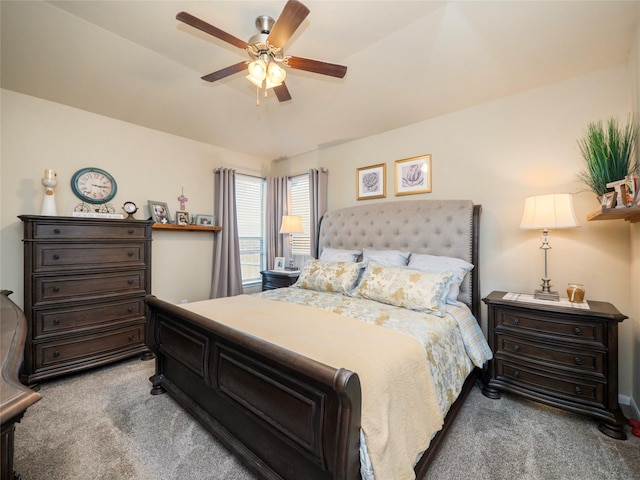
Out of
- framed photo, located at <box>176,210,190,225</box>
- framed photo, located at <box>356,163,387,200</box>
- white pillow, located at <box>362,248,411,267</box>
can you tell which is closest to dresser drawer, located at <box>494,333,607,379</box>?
white pillow, located at <box>362,248,411,267</box>

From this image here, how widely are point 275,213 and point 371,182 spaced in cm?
176

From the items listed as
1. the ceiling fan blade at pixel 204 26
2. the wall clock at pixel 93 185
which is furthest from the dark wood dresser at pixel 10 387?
the wall clock at pixel 93 185

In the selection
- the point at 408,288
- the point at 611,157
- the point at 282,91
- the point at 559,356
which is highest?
the point at 282,91

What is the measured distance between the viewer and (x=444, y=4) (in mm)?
2027

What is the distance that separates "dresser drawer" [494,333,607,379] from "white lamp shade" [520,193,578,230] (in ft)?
2.97

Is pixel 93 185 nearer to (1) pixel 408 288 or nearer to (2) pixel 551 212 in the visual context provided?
(1) pixel 408 288

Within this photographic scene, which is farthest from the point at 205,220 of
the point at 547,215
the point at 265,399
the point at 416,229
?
the point at 547,215

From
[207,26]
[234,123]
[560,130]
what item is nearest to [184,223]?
[234,123]

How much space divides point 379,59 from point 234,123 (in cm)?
212

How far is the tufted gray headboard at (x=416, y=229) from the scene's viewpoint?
2717 millimetres

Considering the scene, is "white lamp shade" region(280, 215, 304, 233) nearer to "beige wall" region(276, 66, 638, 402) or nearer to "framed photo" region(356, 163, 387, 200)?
"framed photo" region(356, 163, 387, 200)

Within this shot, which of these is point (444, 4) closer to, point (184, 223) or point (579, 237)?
point (579, 237)

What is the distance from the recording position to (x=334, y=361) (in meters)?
1.28

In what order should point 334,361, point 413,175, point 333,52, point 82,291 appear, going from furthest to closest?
point 413,175 < point 82,291 < point 333,52 < point 334,361
